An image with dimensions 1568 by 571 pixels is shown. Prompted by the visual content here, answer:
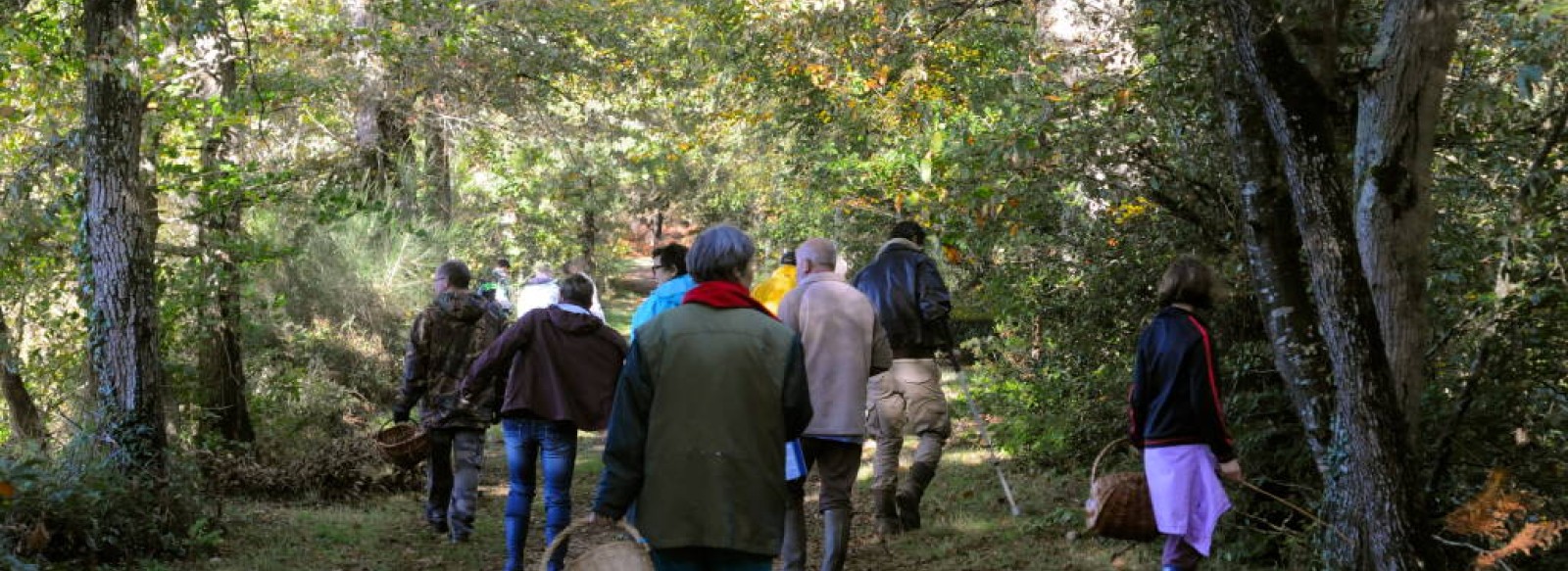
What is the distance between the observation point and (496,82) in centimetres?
1925

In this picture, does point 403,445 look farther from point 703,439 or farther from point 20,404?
point 703,439

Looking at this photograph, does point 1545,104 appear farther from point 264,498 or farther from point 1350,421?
point 264,498

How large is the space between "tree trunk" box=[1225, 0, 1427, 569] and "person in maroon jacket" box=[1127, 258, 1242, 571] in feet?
1.54

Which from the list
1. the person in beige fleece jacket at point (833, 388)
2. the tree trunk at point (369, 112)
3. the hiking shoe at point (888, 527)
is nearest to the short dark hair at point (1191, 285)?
the person in beige fleece jacket at point (833, 388)

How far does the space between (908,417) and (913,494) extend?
1.71 ft

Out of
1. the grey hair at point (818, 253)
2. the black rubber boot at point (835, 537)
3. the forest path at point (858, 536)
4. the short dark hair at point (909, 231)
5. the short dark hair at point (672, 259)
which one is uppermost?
the short dark hair at point (909, 231)

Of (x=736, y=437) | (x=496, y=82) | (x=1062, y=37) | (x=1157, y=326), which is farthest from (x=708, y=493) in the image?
(x=496, y=82)

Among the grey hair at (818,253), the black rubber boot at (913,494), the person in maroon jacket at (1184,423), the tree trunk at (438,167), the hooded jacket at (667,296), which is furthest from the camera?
the tree trunk at (438,167)

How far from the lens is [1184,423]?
5.66 metres

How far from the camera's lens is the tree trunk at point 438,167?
64.8 ft

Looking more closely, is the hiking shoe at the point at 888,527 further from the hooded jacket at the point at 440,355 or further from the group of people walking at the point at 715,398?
the hooded jacket at the point at 440,355

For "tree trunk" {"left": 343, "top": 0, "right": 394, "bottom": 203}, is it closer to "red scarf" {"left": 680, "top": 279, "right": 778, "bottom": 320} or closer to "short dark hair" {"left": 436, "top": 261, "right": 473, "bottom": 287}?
"short dark hair" {"left": 436, "top": 261, "right": 473, "bottom": 287}

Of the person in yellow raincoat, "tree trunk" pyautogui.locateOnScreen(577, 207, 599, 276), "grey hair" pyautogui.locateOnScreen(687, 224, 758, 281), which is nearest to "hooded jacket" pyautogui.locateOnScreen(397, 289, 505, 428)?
the person in yellow raincoat

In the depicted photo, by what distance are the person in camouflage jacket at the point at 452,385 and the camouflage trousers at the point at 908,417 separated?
2620 millimetres
